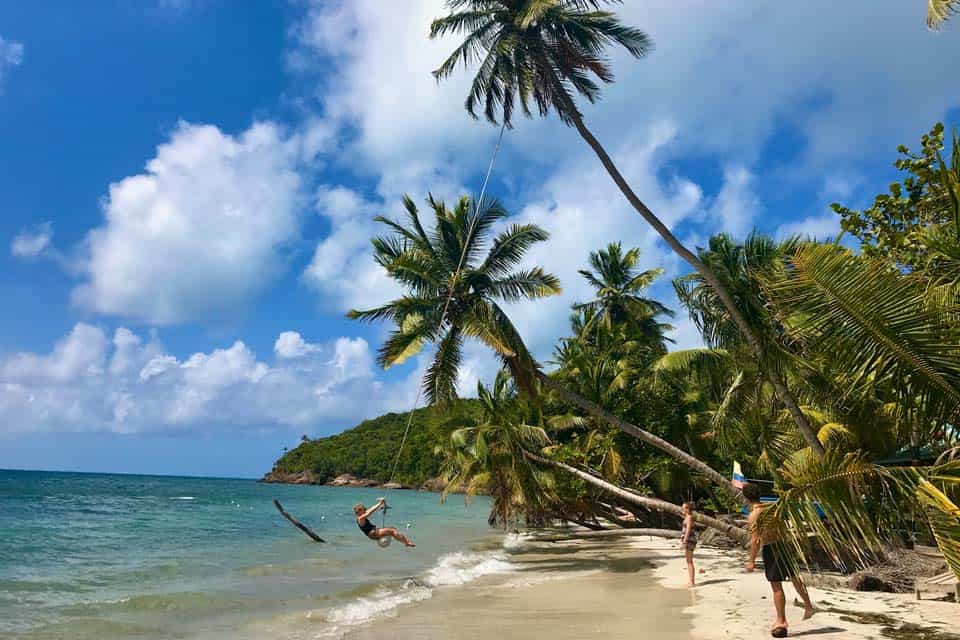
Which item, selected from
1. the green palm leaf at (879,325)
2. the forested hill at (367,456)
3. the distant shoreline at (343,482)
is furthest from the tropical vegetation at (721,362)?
the distant shoreline at (343,482)

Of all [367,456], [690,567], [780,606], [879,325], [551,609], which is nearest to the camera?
[879,325]

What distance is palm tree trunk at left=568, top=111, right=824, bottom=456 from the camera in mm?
10847

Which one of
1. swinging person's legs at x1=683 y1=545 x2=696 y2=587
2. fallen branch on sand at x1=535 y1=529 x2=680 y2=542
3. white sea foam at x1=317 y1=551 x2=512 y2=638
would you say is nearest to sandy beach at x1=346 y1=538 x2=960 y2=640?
swinging person's legs at x1=683 y1=545 x2=696 y2=587

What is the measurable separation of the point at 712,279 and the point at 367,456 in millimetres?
103511

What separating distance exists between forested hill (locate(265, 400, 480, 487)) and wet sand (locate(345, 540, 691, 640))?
6296 cm

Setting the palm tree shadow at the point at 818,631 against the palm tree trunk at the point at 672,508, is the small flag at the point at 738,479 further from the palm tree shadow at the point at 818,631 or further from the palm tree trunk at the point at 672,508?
the palm tree shadow at the point at 818,631

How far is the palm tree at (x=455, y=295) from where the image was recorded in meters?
15.1

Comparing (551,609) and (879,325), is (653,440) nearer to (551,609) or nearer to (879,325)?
(551,609)

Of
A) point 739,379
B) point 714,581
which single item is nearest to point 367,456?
point 739,379

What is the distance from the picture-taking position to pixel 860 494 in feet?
15.3

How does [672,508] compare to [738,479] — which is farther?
[672,508]

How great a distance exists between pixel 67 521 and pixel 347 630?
97.2 ft

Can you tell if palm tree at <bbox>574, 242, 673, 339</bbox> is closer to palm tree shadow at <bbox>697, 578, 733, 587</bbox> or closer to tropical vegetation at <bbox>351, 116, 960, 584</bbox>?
tropical vegetation at <bbox>351, 116, 960, 584</bbox>

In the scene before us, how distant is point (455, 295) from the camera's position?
15992 millimetres
